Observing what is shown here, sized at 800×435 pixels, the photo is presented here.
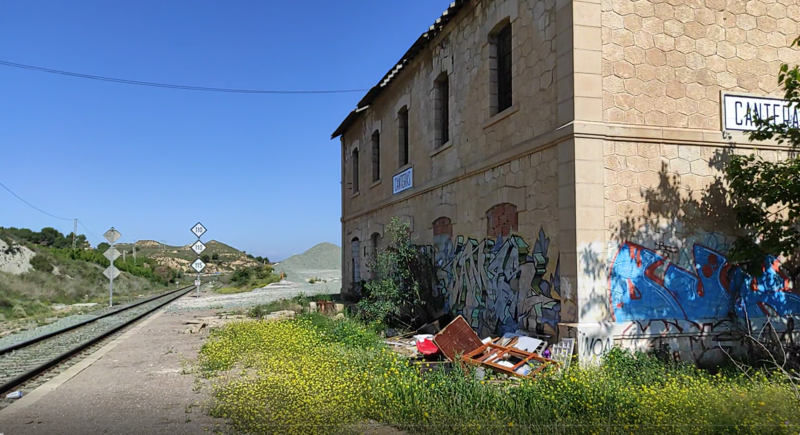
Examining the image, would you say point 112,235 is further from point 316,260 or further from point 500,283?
point 316,260

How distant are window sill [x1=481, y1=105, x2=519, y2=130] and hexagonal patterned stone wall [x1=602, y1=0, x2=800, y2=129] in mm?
1800

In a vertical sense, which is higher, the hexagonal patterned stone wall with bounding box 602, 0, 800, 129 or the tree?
the hexagonal patterned stone wall with bounding box 602, 0, 800, 129

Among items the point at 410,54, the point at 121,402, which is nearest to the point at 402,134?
the point at 410,54

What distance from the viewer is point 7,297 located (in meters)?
25.8

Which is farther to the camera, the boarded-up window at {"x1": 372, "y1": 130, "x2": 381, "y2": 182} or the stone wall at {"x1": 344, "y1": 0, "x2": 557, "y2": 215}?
the boarded-up window at {"x1": 372, "y1": 130, "x2": 381, "y2": 182}

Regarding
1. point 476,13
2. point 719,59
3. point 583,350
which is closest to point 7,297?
point 476,13

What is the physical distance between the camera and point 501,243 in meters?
10.4

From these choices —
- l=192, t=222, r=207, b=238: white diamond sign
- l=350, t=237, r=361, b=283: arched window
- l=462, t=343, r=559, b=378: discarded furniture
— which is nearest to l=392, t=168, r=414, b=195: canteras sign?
l=350, t=237, r=361, b=283: arched window

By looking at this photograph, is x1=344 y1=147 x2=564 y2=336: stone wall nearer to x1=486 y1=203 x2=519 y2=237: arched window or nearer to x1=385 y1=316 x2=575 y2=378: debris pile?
x1=486 y1=203 x2=519 y2=237: arched window

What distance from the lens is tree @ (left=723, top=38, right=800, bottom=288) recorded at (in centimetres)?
753

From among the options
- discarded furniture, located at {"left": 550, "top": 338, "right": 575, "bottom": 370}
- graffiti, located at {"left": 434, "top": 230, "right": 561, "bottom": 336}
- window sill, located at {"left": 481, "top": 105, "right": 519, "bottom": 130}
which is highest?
window sill, located at {"left": 481, "top": 105, "right": 519, "bottom": 130}

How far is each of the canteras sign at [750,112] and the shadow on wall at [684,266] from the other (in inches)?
19.6

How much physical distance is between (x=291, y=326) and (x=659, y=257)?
7.02 m

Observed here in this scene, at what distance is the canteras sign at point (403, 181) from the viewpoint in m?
15.2
